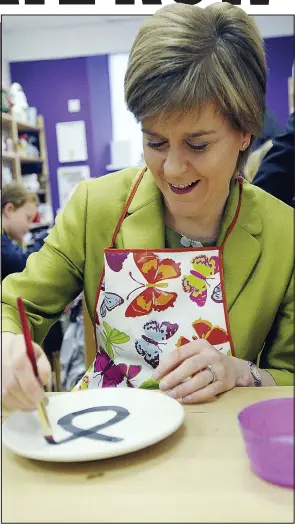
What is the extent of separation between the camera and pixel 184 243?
1.10m

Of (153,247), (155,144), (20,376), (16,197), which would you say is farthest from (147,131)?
(16,197)

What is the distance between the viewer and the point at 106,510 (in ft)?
1.70

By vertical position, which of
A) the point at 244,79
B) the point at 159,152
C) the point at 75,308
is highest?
the point at 244,79

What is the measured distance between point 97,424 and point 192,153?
1.49ft

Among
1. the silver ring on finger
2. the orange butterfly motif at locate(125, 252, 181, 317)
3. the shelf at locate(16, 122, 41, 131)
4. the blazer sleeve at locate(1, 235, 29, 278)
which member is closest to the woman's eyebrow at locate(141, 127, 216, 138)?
the orange butterfly motif at locate(125, 252, 181, 317)

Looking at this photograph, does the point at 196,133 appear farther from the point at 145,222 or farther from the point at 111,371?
the point at 111,371

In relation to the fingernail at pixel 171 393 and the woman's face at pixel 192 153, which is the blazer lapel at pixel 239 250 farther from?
the fingernail at pixel 171 393

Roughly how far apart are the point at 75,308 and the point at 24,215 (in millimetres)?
1648

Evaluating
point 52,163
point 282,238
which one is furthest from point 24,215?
point 52,163

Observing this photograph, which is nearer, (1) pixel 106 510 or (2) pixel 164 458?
(1) pixel 106 510

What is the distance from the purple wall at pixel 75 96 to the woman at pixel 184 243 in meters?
5.01

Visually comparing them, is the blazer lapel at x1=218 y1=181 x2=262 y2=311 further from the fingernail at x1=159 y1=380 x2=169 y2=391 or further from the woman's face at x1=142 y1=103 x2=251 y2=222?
the fingernail at x1=159 y1=380 x2=169 y2=391

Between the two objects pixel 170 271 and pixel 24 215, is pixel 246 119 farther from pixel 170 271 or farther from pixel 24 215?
pixel 24 215

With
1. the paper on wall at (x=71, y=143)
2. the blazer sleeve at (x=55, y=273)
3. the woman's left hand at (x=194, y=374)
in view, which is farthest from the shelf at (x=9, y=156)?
the woman's left hand at (x=194, y=374)
